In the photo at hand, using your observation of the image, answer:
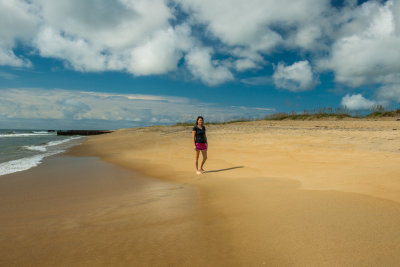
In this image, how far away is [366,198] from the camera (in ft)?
12.9

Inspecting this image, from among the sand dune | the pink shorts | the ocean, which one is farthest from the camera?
the ocean

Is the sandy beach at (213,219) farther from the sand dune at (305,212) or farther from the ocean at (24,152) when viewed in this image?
the ocean at (24,152)

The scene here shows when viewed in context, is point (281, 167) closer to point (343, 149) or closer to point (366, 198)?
point (366, 198)

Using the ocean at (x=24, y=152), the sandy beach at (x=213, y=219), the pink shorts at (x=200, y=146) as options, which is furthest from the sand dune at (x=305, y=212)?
the ocean at (x=24, y=152)

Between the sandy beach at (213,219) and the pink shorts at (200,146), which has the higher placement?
the pink shorts at (200,146)

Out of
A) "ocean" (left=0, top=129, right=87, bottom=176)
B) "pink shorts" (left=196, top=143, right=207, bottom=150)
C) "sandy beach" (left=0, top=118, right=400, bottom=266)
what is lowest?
"ocean" (left=0, top=129, right=87, bottom=176)

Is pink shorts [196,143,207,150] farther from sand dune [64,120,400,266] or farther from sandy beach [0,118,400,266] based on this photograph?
sandy beach [0,118,400,266]

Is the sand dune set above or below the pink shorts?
below

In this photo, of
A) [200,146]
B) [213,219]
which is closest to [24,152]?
[200,146]

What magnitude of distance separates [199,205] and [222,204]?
0.44 m

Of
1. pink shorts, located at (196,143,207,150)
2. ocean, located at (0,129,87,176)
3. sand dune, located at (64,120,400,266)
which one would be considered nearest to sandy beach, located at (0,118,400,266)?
sand dune, located at (64,120,400,266)

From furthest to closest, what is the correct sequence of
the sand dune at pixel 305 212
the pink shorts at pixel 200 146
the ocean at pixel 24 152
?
1. the ocean at pixel 24 152
2. the pink shorts at pixel 200 146
3. the sand dune at pixel 305 212

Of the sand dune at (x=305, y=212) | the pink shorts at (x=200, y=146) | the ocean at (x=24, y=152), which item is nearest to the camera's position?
the sand dune at (x=305, y=212)

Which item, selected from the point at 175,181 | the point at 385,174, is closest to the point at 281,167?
the point at 385,174
